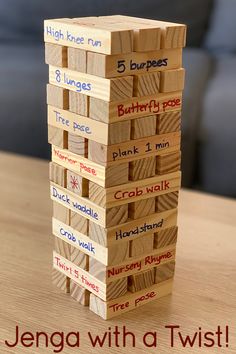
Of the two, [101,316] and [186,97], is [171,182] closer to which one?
[101,316]

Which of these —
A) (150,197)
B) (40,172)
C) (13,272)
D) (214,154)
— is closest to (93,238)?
(150,197)

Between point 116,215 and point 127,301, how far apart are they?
0.13 meters

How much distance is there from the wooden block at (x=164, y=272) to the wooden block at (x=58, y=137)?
0.71ft

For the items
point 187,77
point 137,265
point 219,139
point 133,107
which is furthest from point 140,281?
point 187,77

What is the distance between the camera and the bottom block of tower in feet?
2.56

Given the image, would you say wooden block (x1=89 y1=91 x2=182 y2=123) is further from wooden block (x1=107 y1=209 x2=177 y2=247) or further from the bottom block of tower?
the bottom block of tower

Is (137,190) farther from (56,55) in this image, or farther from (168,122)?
(56,55)

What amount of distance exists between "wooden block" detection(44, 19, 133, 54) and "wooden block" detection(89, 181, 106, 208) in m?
0.16

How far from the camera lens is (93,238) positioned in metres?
0.75

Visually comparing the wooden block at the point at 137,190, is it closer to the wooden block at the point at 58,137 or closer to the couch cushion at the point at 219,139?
the wooden block at the point at 58,137

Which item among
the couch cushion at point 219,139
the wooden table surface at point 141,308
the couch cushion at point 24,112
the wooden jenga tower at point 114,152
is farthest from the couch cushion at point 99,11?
the wooden jenga tower at point 114,152

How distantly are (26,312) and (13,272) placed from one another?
11 cm

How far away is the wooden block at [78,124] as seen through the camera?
0.70 metres

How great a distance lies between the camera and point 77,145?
74 centimetres
